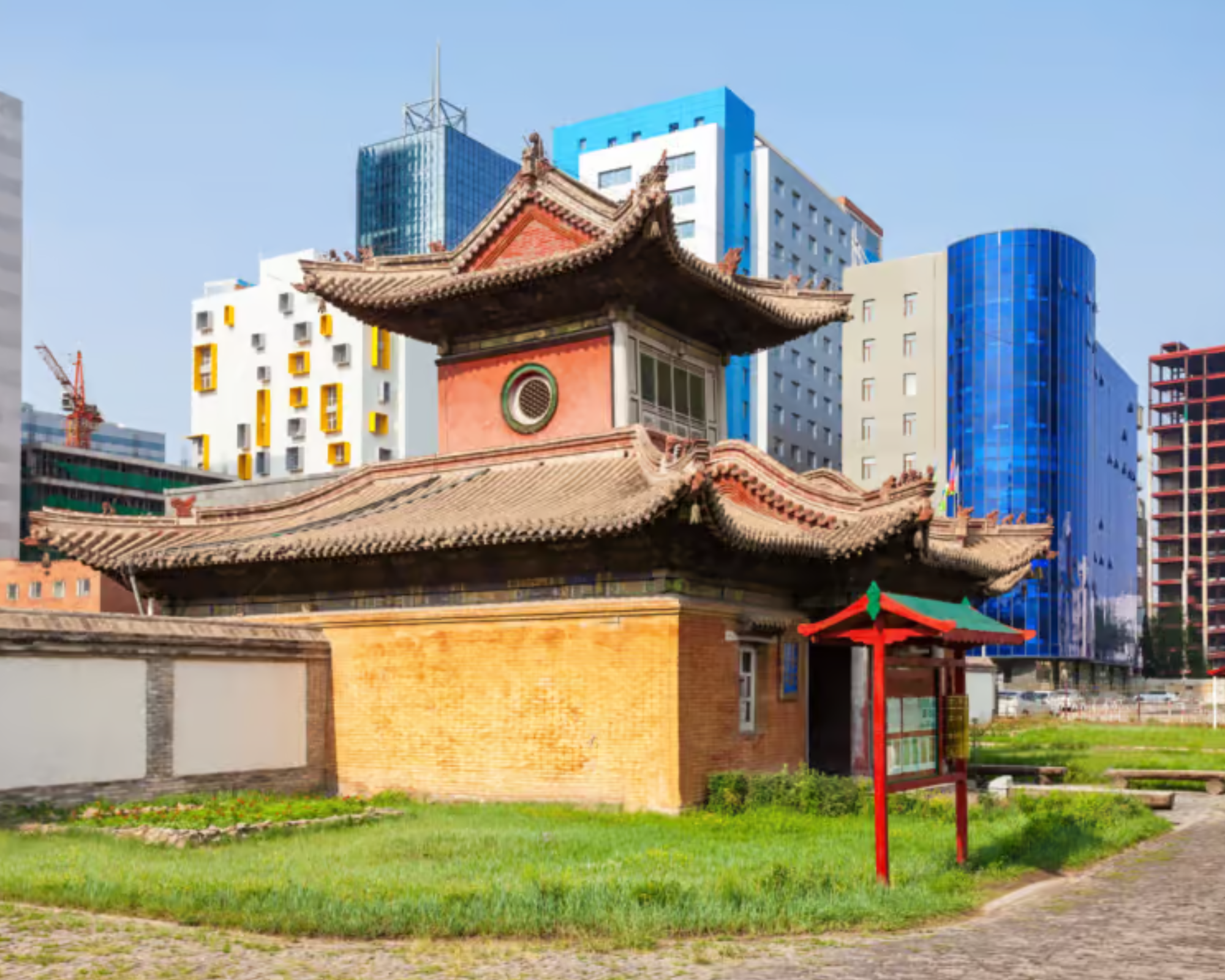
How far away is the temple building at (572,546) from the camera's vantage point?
19922mm

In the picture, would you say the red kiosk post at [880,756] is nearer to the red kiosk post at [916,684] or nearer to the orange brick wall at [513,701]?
the red kiosk post at [916,684]

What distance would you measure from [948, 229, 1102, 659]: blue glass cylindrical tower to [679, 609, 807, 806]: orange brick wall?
66037mm

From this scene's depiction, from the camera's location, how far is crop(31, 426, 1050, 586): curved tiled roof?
19750 mm

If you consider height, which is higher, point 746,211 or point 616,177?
point 616,177

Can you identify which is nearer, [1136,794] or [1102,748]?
[1136,794]

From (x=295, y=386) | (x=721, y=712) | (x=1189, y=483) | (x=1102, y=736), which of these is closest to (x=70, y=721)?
(x=721, y=712)

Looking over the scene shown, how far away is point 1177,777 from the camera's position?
26891mm

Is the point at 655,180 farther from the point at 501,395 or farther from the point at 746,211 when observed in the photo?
the point at 746,211

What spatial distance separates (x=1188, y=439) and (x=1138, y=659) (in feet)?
104

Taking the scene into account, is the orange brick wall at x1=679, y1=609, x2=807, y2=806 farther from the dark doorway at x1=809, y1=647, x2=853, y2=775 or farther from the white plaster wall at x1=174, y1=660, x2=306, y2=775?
the white plaster wall at x1=174, y1=660, x2=306, y2=775

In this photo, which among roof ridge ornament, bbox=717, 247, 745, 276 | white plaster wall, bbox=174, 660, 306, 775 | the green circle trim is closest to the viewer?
white plaster wall, bbox=174, 660, 306, 775

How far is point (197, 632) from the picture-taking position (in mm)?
20922

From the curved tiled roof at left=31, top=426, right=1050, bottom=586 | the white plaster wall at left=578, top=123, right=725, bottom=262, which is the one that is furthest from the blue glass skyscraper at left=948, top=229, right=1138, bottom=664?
the curved tiled roof at left=31, top=426, right=1050, bottom=586

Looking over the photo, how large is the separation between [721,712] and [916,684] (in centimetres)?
473
